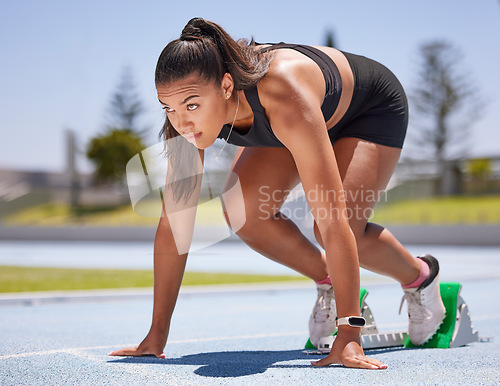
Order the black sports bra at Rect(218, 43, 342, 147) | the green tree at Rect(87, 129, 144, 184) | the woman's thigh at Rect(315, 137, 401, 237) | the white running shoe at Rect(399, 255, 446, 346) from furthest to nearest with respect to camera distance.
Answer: the green tree at Rect(87, 129, 144, 184) → the white running shoe at Rect(399, 255, 446, 346) → the woman's thigh at Rect(315, 137, 401, 237) → the black sports bra at Rect(218, 43, 342, 147)

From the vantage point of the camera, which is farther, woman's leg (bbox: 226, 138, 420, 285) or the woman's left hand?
woman's leg (bbox: 226, 138, 420, 285)

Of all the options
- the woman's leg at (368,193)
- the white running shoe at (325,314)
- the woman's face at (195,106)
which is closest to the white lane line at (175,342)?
the white running shoe at (325,314)

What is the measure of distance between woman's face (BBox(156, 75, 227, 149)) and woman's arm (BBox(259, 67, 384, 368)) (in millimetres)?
214

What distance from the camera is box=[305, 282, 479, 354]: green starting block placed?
11.6 feet

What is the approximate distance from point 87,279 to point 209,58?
775 cm

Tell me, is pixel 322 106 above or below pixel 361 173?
above

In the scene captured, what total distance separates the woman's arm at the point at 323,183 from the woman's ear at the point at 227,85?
0.14 meters

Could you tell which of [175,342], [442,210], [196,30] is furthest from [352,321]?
[442,210]

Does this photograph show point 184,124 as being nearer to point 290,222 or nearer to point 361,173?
point 361,173

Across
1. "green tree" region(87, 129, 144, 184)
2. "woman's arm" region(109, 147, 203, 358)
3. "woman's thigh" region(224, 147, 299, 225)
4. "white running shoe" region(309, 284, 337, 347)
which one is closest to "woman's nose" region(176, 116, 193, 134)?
"woman's arm" region(109, 147, 203, 358)

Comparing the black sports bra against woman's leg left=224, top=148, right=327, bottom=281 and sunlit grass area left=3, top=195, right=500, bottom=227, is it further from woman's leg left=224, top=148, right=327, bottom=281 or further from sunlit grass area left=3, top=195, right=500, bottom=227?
sunlit grass area left=3, top=195, right=500, bottom=227

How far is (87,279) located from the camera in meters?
9.75

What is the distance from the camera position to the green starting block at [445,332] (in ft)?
11.6

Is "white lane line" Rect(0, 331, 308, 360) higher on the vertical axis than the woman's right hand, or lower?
lower
